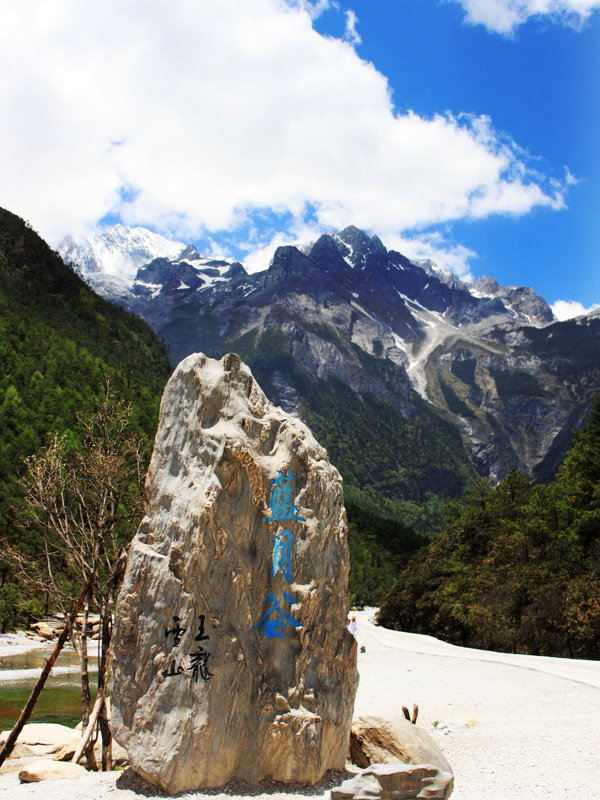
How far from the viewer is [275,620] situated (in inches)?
318

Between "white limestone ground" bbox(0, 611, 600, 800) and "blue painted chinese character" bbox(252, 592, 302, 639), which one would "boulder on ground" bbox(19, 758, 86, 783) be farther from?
"blue painted chinese character" bbox(252, 592, 302, 639)

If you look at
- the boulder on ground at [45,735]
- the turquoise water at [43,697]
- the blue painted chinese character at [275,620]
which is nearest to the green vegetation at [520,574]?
the blue painted chinese character at [275,620]

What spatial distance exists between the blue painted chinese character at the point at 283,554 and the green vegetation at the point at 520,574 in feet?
48.5

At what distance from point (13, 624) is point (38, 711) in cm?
1999

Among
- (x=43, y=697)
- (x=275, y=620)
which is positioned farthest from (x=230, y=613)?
(x=43, y=697)

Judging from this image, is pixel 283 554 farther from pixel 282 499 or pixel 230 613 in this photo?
pixel 230 613

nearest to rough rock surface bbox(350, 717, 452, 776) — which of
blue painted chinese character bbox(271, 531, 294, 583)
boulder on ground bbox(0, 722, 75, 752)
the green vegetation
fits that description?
blue painted chinese character bbox(271, 531, 294, 583)

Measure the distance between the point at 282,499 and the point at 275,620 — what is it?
1.56 m

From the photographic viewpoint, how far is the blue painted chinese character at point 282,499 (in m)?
8.45

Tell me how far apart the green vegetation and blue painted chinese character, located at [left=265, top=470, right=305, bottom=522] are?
14774 mm

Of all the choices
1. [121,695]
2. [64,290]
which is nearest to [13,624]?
[121,695]

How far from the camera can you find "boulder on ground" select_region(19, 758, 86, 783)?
8430 millimetres

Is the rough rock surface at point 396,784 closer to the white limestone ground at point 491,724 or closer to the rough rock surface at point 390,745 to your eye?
the white limestone ground at point 491,724

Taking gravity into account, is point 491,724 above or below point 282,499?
below
